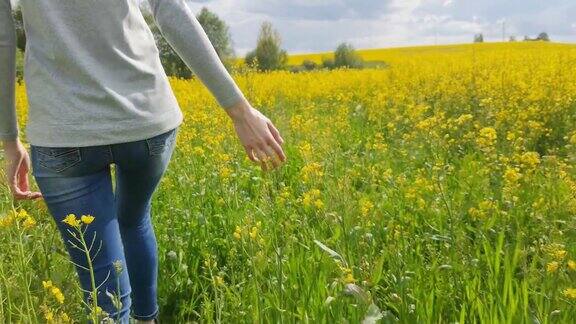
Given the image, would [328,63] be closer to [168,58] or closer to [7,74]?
[168,58]

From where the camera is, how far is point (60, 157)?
1.47 m

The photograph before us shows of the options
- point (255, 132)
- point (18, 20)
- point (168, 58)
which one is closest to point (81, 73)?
point (255, 132)

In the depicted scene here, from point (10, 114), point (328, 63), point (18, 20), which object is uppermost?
point (18, 20)

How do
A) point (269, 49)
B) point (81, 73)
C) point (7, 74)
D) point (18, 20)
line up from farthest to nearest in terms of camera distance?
point (269, 49) → point (18, 20) → point (7, 74) → point (81, 73)

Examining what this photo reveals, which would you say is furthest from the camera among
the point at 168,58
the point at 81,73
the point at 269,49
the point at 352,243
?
the point at 269,49

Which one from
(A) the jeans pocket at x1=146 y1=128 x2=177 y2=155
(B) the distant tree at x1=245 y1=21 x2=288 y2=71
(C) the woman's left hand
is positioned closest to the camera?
(A) the jeans pocket at x1=146 y1=128 x2=177 y2=155

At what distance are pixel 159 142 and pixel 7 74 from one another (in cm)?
41

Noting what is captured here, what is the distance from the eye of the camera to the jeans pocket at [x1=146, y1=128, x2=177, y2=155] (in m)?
1.58

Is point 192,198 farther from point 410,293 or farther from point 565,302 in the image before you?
point 565,302

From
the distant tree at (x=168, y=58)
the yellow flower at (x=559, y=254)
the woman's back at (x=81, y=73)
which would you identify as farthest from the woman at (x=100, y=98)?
the distant tree at (x=168, y=58)

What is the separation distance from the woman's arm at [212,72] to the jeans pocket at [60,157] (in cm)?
34

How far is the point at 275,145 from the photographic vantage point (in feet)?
4.92

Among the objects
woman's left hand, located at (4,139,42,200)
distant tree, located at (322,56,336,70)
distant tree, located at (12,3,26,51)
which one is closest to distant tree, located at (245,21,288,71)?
distant tree, located at (322,56,336,70)

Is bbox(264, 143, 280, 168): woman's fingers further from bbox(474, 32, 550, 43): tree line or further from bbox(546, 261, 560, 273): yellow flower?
bbox(474, 32, 550, 43): tree line
